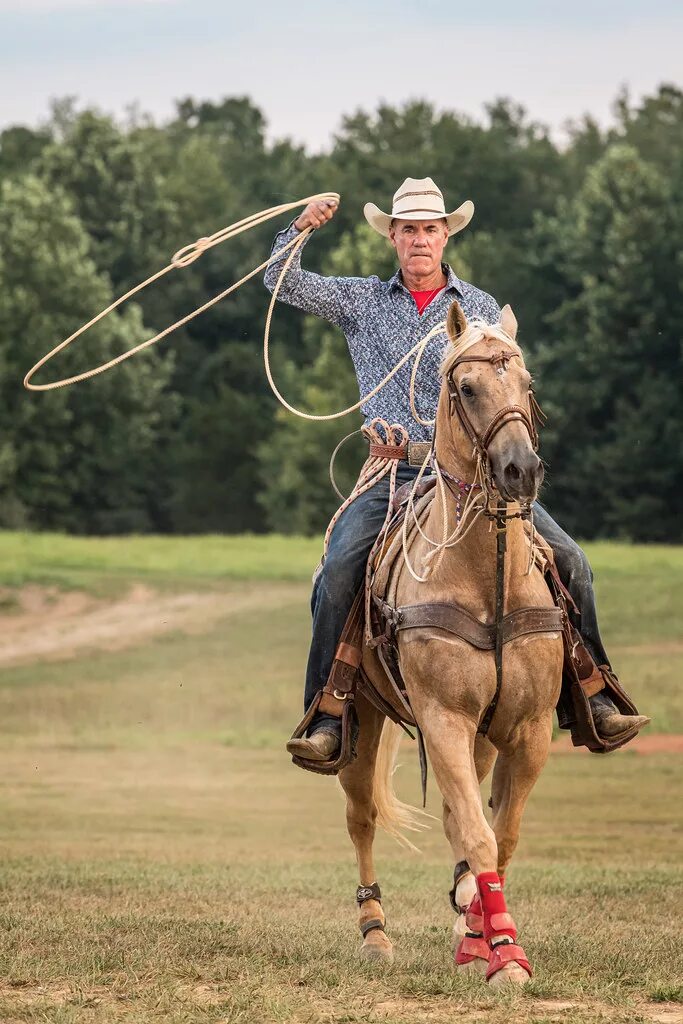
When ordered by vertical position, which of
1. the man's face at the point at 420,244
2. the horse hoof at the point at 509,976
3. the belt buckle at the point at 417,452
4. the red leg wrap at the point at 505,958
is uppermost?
the man's face at the point at 420,244

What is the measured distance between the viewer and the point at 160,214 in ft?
233

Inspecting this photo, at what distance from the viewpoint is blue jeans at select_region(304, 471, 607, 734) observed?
29.0ft

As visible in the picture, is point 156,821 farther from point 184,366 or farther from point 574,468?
point 184,366

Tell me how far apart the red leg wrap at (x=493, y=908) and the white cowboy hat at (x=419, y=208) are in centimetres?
343

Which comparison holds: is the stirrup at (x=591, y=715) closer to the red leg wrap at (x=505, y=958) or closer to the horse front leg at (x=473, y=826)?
the horse front leg at (x=473, y=826)

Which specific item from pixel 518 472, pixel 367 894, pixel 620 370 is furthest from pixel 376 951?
pixel 620 370

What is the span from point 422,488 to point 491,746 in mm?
1478

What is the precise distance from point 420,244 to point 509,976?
3878 mm

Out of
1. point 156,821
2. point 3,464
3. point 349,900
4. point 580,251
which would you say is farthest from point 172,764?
point 580,251

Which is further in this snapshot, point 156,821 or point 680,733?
point 680,733

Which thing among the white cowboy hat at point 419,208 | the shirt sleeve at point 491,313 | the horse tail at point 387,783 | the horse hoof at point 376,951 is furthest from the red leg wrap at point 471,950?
the white cowboy hat at point 419,208

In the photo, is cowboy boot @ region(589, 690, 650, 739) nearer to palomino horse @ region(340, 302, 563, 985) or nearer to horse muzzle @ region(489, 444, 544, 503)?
palomino horse @ region(340, 302, 563, 985)

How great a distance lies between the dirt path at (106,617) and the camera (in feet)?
109

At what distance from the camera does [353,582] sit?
29.8ft
